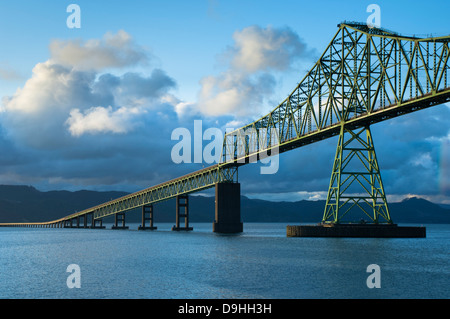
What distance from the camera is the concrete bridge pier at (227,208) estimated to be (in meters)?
118

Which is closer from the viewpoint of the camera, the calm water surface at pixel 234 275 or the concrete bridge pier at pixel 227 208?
the calm water surface at pixel 234 275

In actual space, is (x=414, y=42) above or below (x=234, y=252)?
above

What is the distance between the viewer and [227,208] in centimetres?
11875

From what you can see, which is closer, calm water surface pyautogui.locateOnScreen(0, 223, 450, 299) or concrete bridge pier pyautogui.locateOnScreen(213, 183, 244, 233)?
calm water surface pyautogui.locateOnScreen(0, 223, 450, 299)

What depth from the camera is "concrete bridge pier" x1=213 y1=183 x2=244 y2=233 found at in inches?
4656

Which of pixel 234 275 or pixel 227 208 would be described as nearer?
pixel 234 275

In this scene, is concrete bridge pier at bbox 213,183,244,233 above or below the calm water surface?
above

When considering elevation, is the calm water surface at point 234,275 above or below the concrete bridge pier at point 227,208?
below

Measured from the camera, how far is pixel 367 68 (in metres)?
79.4

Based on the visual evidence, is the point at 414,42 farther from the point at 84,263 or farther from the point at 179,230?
the point at 179,230

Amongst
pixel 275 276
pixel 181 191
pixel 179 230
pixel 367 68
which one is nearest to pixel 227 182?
pixel 181 191

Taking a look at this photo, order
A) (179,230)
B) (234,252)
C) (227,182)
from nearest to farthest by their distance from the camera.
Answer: (234,252), (227,182), (179,230)
